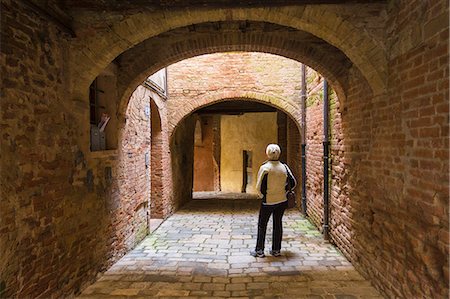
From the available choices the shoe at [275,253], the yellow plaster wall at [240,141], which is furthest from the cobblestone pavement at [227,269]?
the yellow plaster wall at [240,141]

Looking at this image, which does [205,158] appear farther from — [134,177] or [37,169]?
[37,169]

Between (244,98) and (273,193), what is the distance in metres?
4.04

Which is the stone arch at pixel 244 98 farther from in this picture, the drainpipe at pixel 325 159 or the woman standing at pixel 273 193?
the woman standing at pixel 273 193

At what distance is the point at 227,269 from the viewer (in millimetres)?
4379

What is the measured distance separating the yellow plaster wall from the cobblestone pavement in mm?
10256

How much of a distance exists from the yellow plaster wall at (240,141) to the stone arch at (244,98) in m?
8.21

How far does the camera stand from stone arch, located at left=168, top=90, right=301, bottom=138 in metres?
8.10

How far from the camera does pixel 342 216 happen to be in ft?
15.9

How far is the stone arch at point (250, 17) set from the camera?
3.33 metres

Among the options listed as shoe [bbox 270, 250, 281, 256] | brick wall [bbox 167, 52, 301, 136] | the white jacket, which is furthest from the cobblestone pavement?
brick wall [bbox 167, 52, 301, 136]

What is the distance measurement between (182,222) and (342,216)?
3.82 meters

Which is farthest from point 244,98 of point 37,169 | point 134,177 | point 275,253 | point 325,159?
point 37,169

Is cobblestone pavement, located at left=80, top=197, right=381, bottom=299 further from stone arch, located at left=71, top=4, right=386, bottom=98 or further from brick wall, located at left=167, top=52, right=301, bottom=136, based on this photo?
brick wall, located at left=167, top=52, right=301, bottom=136

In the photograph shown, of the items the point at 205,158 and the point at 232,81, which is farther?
the point at 205,158
